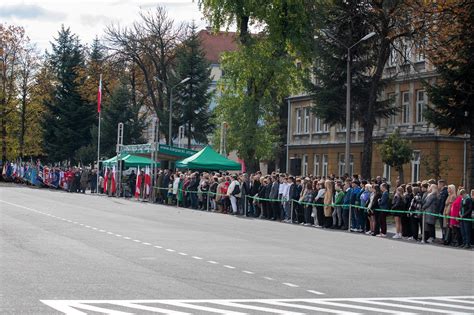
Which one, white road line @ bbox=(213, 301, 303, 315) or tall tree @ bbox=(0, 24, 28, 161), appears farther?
tall tree @ bbox=(0, 24, 28, 161)

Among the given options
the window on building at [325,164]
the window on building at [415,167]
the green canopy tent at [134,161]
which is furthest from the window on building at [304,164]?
the window on building at [415,167]

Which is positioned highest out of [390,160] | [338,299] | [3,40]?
[3,40]

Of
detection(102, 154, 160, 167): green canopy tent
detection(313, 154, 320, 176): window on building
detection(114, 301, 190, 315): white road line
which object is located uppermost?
detection(313, 154, 320, 176): window on building

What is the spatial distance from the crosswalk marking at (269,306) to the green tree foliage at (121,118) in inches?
2976

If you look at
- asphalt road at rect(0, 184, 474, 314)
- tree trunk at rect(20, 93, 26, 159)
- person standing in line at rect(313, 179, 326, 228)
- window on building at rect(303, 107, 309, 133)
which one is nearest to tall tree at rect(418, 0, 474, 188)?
person standing in line at rect(313, 179, 326, 228)

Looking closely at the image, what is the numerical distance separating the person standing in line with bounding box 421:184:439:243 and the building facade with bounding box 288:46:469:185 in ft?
70.8

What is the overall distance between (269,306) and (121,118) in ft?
253

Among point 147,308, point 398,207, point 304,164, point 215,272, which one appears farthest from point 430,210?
point 304,164

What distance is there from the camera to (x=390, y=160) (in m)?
53.1

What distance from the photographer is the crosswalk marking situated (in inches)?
482

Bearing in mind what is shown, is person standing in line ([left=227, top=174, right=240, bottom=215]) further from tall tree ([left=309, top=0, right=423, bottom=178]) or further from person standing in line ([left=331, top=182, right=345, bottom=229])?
person standing in line ([left=331, top=182, right=345, bottom=229])

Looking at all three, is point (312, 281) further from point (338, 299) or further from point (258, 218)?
point (258, 218)

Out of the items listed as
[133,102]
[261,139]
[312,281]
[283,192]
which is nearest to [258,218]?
[283,192]

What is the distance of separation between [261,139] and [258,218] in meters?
18.0
